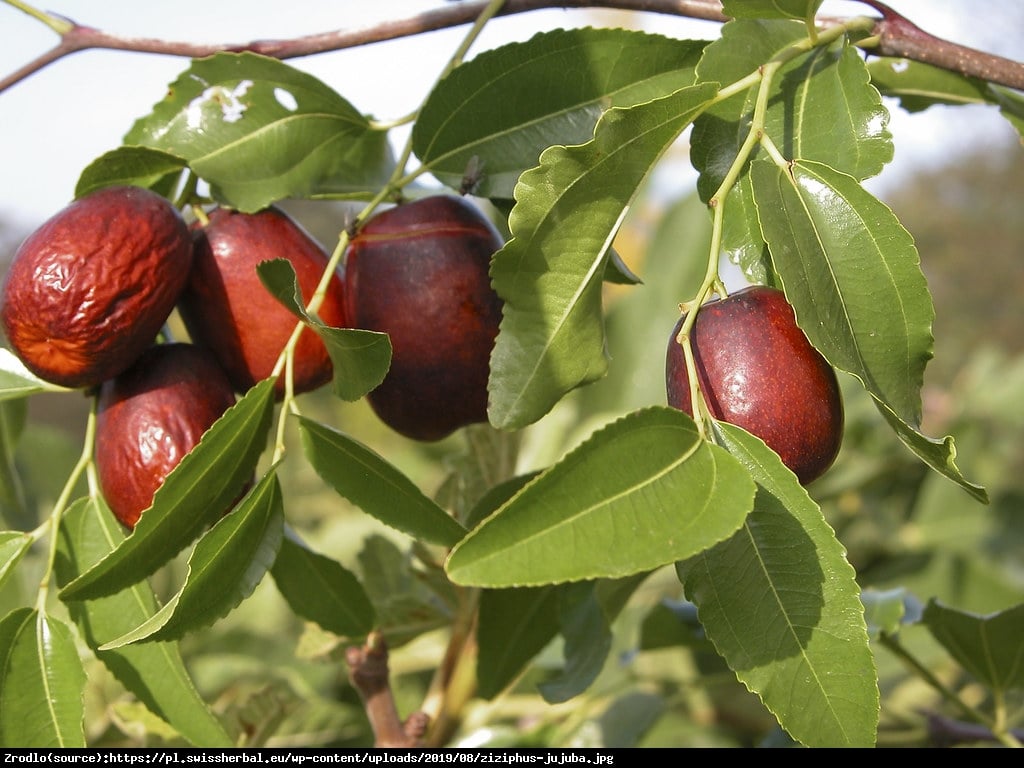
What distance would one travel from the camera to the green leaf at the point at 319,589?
102 cm

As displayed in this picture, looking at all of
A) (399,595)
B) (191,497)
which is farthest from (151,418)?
(399,595)

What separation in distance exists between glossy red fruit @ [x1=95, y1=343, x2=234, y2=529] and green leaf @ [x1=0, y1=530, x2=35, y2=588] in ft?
0.29

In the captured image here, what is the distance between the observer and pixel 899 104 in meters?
1.18

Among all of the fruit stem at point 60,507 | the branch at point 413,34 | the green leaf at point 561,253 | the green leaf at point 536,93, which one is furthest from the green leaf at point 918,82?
the fruit stem at point 60,507

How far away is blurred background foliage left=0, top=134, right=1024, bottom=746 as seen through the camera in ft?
4.31

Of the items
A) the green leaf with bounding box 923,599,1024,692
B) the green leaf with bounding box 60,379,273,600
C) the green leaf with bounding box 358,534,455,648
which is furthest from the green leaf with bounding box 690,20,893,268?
the green leaf with bounding box 358,534,455,648

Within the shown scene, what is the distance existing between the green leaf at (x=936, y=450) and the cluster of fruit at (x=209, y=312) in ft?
1.20

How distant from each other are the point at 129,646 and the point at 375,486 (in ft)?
0.95

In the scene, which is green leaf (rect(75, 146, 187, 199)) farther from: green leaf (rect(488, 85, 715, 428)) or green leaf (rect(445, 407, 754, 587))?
green leaf (rect(445, 407, 754, 587))

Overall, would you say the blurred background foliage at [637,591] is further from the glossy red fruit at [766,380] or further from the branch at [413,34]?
the glossy red fruit at [766,380]

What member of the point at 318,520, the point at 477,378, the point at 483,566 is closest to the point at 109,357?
the point at 477,378

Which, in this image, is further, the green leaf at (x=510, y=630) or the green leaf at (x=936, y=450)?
the green leaf at (x=510, y=630)

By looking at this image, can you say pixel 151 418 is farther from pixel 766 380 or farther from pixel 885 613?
pixel 885 613

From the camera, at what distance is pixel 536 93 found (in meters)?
0.94
